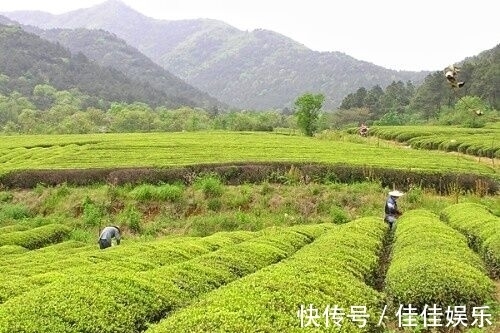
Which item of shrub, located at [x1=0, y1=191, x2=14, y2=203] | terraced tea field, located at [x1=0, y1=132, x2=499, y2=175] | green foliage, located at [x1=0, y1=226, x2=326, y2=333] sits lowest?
shrub, located at [x1=0, y1=191, x2=14, y2=203]

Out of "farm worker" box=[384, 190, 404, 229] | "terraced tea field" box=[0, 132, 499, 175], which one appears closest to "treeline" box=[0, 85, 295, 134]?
"terraced tea field" box=[0, 132, 499, 175]

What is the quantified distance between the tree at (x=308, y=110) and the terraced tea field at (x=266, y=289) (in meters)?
43.8

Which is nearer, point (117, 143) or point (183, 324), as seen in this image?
point (183, 324)

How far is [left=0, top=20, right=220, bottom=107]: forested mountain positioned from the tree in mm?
85648

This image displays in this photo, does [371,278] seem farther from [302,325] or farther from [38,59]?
[38,59]

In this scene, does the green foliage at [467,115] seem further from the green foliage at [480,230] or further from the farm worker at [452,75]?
the farm worker at [452,75]

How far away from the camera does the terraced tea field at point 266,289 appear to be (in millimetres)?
7430

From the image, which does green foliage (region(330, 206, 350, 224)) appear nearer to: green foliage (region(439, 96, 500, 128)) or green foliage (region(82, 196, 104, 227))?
green foliage (region(82, 196, 104, 227))

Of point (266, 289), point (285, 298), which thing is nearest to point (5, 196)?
point (266, 289)

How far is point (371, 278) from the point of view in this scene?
1199 cm

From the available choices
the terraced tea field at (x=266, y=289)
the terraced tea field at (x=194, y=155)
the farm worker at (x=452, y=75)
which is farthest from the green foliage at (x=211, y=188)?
the farm worker at (x=452, y=75)

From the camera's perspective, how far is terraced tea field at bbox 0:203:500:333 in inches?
293

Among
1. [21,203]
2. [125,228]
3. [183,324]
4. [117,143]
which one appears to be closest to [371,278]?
[183,324]

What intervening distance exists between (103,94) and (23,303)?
485 ft
